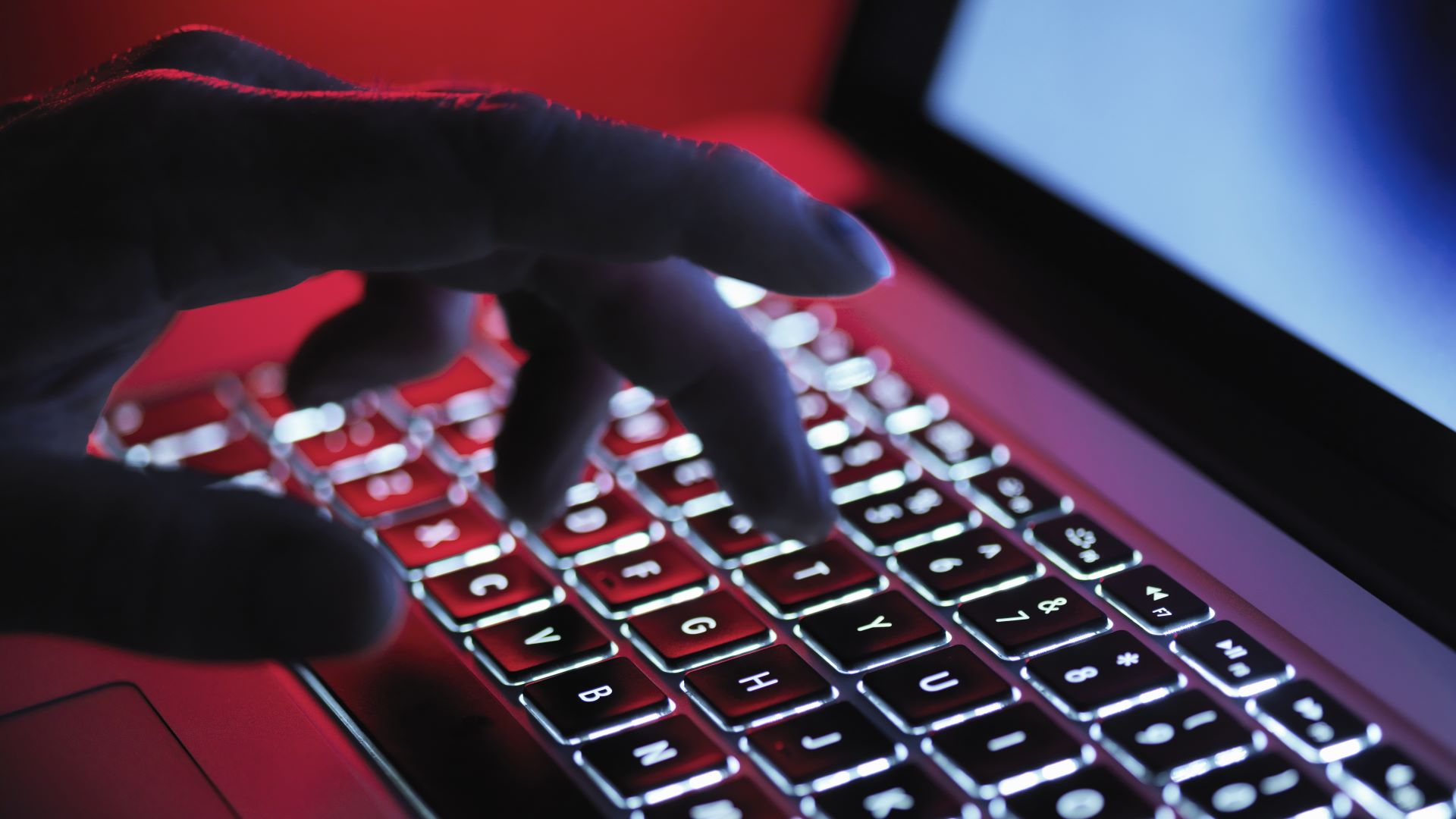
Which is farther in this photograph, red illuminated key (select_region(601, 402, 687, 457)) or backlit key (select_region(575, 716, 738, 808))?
red illuminated key (select_region(601, 402, 687, 457))

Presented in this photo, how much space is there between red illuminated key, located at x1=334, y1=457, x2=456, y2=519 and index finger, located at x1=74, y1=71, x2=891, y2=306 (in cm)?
15

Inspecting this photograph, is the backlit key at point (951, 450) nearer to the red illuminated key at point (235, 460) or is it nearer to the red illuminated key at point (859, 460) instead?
the red illuminated key at point (859, 460)

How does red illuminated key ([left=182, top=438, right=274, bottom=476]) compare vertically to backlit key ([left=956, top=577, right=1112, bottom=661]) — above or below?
below

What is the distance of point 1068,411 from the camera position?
2.02 ft

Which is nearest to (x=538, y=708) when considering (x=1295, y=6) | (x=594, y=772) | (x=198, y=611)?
(x=594, y=772)

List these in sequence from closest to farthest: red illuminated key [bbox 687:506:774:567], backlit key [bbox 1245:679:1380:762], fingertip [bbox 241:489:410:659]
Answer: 1. fingertip [bbox 241:489:410:659]
2. backlit key [bbox 1245:679:1380:762]
3. red illuminated key [bbox 687:506:774:567]

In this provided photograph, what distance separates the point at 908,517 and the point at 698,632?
11 cm

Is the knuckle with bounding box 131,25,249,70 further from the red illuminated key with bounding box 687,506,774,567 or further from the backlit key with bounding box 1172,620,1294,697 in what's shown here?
the backlit key with bounding box 1172,620,1294,697

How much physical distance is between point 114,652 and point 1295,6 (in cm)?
54

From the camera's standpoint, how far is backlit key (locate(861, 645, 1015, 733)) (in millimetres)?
448

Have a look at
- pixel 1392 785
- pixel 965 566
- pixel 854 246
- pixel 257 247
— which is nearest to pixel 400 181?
pixel 257 247

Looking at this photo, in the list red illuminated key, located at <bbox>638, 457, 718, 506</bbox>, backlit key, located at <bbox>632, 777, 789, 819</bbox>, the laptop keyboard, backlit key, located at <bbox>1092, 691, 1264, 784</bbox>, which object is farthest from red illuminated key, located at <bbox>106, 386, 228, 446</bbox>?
backlit key, located at <bbox>1092, 691, 1264, 784</bbox>

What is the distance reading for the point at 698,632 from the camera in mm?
487

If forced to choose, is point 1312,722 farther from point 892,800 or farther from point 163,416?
point 163,416
